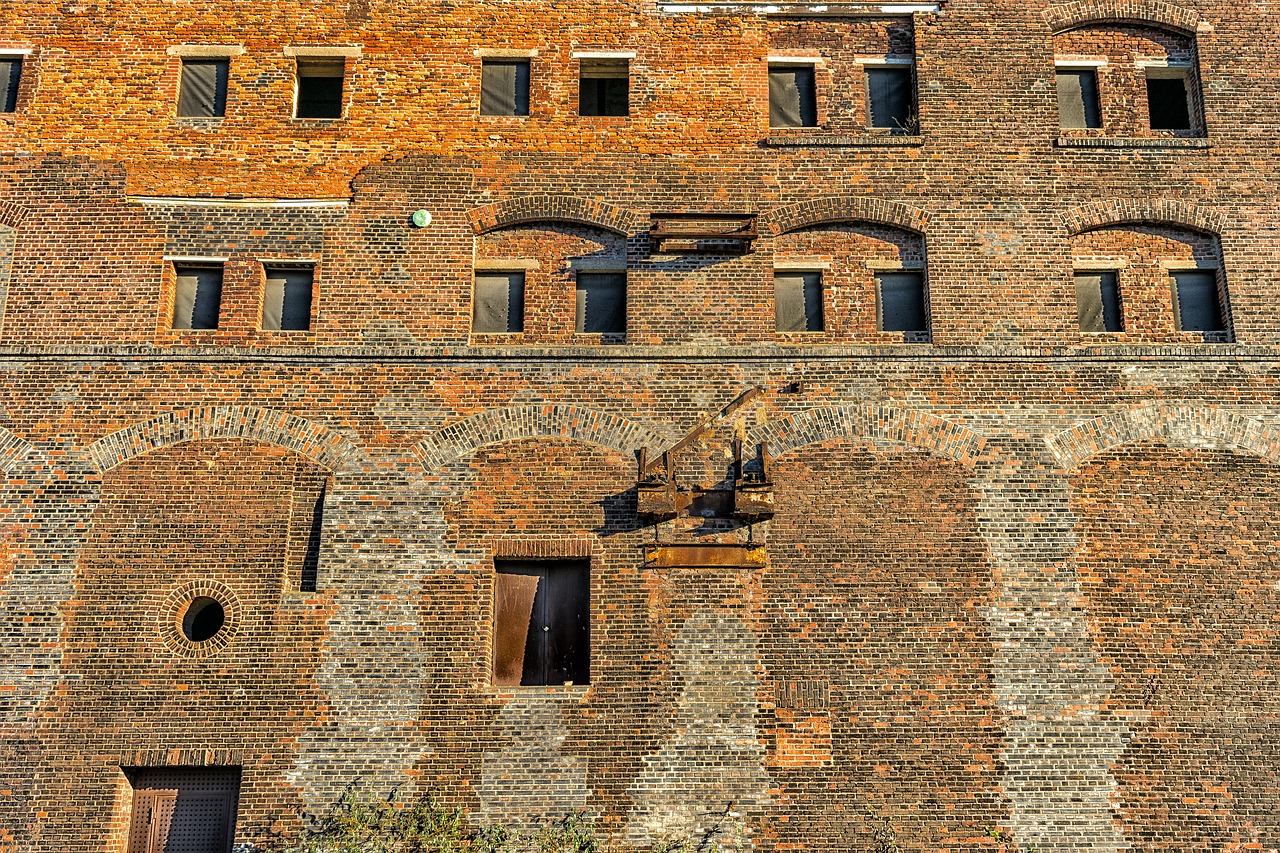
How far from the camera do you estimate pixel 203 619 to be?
1316 cm

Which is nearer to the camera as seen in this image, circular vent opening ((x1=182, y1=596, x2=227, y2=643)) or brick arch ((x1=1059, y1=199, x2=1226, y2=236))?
circular vent opening ((x1=182, y1=596, x2=227, y2=643))

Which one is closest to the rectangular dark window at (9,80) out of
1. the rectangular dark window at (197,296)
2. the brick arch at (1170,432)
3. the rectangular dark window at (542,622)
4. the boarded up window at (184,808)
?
the rectangular dark window at (197,296)

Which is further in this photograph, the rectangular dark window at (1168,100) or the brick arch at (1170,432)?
the rectangular dark window at (1168,100)

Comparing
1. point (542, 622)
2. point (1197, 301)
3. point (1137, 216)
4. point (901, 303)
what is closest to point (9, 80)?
point (542, 622)

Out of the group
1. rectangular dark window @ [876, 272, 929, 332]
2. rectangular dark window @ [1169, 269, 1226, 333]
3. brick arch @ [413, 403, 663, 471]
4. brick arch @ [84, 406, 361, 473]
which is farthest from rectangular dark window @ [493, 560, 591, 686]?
rectangular dark window @ [1169, 269, 1226, 333]

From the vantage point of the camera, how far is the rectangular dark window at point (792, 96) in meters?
15.1

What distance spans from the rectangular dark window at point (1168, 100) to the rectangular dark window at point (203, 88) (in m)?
12.5

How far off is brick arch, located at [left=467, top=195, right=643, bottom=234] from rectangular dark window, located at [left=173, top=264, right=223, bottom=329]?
11.1 ft

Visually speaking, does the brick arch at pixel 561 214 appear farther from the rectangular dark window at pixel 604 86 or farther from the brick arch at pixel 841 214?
the brick arch at pixel 841 214

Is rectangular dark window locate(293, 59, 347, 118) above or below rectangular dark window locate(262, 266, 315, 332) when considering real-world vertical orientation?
above

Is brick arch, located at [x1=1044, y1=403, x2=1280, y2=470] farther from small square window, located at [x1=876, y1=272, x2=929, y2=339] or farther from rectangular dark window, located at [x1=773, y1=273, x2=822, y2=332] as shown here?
rectangular dark window, located at [x1=773, y1=273, x2=822, y2=332]

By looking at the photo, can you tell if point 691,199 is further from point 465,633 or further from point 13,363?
point 13,363

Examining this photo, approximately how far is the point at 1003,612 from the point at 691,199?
253 inches

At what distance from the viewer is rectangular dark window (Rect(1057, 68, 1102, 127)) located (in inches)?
595
